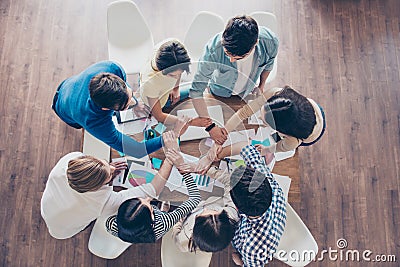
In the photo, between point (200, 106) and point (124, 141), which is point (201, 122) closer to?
point (200, 106)

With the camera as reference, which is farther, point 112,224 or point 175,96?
point 175,96

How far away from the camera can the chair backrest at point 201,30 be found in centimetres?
273

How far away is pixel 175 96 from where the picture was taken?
2.28m

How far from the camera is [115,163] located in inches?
91.4

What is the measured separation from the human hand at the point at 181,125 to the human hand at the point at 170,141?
0.03m

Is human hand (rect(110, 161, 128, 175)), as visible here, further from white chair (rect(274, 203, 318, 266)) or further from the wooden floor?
white chair (rect(274, 203, 318, 266))

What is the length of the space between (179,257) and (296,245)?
662mm

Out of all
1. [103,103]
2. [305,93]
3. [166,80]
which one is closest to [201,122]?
[166,80]

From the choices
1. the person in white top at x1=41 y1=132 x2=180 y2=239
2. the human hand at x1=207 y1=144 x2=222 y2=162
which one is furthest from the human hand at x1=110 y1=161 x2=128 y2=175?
the human hand at x1=207 y1=144 x2=222 y2=162

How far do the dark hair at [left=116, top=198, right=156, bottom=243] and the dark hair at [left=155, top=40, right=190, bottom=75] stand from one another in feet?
2.20

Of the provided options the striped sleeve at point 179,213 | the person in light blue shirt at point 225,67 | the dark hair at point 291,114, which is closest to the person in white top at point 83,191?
the striped sleeve at point 179,213

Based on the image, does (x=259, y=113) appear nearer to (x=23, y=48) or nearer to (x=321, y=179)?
(x=321, y=179)

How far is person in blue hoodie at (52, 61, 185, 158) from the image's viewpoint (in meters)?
2.05

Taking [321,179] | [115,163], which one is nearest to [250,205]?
[115,163]
